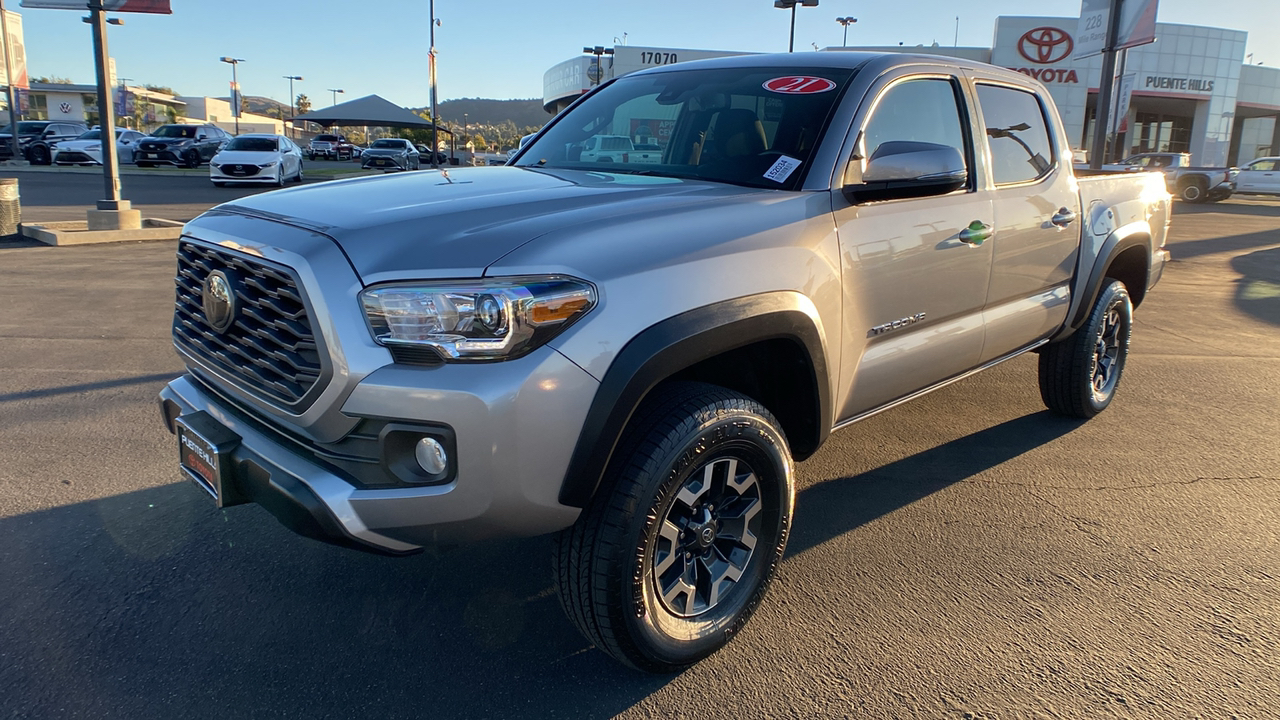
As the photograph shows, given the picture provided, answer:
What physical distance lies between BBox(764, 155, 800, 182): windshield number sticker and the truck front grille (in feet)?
5.51

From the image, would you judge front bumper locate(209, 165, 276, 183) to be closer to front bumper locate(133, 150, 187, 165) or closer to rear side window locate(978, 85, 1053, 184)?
front bumper locate(133, 150, 187, 165)

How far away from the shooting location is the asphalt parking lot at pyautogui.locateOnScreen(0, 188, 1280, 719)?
8.26ft

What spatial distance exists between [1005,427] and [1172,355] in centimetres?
282

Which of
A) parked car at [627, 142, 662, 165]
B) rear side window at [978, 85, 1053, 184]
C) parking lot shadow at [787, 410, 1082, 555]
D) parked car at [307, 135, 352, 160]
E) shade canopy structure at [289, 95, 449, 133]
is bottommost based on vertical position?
parking lot shadow at [787, 410, 1082, 555]

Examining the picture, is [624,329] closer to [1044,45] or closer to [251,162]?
[251,162]

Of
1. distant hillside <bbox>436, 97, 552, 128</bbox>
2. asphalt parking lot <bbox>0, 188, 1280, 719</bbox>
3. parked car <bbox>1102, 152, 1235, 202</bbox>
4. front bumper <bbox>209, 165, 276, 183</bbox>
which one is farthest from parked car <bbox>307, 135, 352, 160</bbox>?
distant hillside <bbox>436, 97, 552, 128</bbox>

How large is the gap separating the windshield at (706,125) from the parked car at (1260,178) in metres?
34.2

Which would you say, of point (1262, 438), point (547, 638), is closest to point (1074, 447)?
point (1262, 438)

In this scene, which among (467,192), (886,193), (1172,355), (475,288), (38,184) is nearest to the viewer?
(475,288)

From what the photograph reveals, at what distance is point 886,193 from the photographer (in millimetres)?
3055

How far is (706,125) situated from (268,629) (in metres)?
2.50

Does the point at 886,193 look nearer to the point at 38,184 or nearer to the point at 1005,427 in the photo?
the point at 1005,427

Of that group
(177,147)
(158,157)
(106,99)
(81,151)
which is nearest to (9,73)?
(81,151)

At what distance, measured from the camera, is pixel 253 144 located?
23141 millimetres
